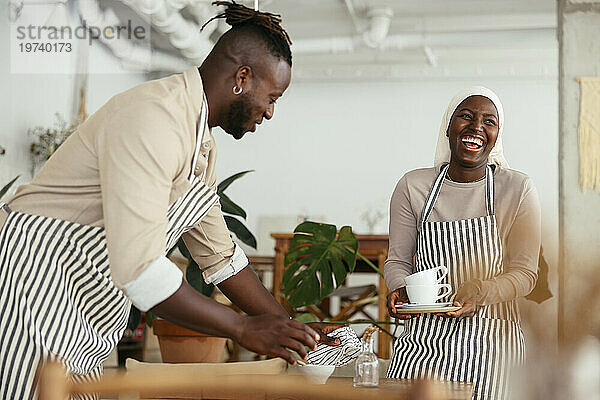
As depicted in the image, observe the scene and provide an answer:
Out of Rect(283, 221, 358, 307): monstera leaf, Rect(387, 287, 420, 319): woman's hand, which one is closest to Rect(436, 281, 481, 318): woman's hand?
Rect(387, 287, 420, 319): woman's hand

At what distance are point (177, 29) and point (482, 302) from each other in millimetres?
4899

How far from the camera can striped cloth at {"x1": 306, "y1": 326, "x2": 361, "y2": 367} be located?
4.89 feet

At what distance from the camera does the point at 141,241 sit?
3.72 feet

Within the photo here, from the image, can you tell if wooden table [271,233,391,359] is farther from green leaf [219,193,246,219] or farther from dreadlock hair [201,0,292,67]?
A: dreadlock hair [201,0,292,67]

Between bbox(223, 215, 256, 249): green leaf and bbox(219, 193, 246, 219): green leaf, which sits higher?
bbox(219, 193, 246, 219): green leaf

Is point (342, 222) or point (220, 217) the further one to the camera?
point (342, 222)

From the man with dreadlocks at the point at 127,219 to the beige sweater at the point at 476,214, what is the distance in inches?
25.7

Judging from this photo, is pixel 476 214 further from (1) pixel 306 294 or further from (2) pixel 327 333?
(1) pixel 306 294

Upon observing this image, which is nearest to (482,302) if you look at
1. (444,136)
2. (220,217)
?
(444,136)

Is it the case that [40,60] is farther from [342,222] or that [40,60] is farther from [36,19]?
[342,222]

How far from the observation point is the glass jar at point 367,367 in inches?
61.3

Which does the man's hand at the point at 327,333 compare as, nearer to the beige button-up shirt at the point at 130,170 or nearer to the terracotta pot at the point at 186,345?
the beige button-up shirt at the point at 130,170

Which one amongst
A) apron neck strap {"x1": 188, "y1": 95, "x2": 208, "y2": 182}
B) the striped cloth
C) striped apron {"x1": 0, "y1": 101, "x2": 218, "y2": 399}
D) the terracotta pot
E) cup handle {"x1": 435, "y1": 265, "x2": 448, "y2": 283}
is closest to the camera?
striped apron {"x1": 0, "y1": 101, "x2": 218, "y2": 399}

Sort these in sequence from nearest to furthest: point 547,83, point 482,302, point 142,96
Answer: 1. point 142,96
2. point 482,302
3. point 547,83
